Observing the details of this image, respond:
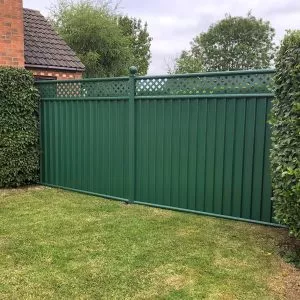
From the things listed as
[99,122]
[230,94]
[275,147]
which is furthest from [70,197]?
[275,147]

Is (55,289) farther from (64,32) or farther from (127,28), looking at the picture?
(127,28)

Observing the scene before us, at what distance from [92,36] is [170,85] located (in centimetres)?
1620

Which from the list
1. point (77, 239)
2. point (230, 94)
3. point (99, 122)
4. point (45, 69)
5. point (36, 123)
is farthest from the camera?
point (45, 69)

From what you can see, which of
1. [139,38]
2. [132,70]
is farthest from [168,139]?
[139,38]

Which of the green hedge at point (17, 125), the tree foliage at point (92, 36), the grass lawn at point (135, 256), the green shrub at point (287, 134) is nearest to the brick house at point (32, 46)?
the green hedge at point (17, 125)

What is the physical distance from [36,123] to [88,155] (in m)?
1.43

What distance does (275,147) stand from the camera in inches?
156

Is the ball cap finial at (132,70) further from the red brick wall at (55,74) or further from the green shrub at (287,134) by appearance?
the red brick wall at (55,74)

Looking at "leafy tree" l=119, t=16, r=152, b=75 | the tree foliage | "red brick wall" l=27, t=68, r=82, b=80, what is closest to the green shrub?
"red brick wall" l=27, t=68, r=82, b=80

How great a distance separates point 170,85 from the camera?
5730 mm

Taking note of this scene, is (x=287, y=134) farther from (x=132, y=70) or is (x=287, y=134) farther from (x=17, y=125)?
(x=17, y=125)

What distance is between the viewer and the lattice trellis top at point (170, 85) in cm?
498

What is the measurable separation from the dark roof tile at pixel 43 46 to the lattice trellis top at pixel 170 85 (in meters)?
2.82

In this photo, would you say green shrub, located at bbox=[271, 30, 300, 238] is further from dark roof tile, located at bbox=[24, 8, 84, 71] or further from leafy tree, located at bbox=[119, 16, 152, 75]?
leafy tree, located at bbox=[119, 16, 152, 75]
